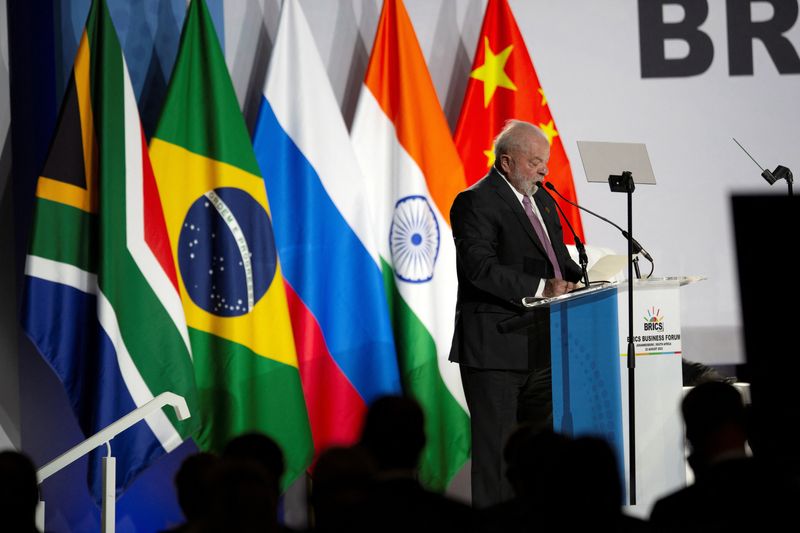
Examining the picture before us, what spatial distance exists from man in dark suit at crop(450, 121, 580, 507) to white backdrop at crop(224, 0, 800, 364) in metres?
1.67

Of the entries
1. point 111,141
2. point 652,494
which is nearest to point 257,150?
point 111,141

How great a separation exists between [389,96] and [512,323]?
202cm

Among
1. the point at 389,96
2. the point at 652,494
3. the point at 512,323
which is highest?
the point at 389,96

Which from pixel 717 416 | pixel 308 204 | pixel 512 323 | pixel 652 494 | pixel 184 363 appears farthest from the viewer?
pixel 308 204

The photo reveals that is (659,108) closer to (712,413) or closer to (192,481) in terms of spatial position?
(712,413)

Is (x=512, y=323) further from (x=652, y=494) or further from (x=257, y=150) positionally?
(x=257, y=150)

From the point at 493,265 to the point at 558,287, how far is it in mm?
381

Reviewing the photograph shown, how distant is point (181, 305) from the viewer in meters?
5.14

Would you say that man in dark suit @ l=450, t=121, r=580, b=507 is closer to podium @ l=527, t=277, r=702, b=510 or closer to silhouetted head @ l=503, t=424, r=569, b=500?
podium @ l=527, t=277, r=702, b=510

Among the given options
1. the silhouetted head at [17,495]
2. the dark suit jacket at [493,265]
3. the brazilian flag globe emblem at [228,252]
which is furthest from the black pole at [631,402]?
the silhouetted head at [17,495]

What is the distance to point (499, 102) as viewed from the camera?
5.90 metres

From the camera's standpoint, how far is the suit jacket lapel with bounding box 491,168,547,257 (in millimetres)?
4426

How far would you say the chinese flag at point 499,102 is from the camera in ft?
19.2

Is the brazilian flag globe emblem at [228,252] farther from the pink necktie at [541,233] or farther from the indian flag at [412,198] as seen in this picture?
the pink necktie at [541,233]
